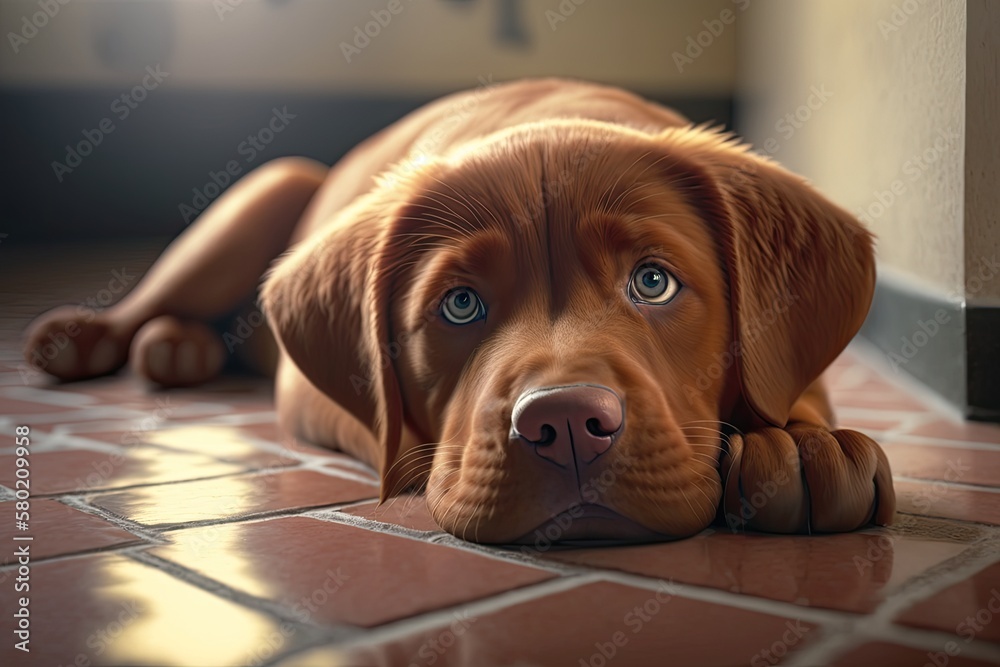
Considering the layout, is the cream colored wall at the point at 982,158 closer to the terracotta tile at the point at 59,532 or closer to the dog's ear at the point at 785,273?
the dog's ear at the point at 785,273

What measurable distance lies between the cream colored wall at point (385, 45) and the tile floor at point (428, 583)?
5842 millimetres

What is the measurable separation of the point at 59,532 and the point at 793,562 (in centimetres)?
135

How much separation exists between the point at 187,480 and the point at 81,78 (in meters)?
6.07

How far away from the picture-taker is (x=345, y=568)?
173 cm

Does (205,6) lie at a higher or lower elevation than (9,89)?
higher

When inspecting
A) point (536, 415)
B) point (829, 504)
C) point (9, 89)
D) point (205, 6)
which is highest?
point (205, 6)

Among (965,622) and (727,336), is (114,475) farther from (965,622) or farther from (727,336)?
(965,622)

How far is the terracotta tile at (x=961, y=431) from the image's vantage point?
297 cm

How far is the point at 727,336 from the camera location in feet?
6.95

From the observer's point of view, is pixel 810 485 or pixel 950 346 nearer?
pixel 810 485

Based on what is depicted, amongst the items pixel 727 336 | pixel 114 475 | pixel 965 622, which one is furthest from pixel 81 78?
pixel 965 622

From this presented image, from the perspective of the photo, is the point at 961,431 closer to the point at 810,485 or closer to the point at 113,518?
the point at 810,485

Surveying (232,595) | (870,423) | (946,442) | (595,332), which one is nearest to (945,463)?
(946,442)

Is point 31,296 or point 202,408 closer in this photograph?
point 202,408
